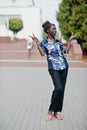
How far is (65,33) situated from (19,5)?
2384 cm

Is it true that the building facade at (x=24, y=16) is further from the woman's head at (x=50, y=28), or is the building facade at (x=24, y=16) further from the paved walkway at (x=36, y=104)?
the woman's head at (x=50, y=28)

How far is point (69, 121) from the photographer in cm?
777

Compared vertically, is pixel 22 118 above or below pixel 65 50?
below

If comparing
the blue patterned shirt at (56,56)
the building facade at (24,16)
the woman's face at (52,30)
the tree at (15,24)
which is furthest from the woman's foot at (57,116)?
the building facade at (24,16)

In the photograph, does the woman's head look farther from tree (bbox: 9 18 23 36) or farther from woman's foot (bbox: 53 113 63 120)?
tree (bbox: 9 18 23 36)

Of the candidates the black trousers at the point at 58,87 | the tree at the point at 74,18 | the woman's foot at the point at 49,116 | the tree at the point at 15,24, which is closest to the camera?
the black trousers at the point at 58,87

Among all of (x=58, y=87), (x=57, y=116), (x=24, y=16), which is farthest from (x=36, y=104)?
(x=24, y=16)

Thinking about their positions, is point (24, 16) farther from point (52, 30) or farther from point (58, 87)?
point (58, 87)

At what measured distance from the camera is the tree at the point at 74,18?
27.2 metres

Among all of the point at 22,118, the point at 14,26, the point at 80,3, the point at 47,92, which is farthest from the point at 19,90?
the point at 14,26

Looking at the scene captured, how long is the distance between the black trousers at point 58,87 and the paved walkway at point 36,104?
253mm

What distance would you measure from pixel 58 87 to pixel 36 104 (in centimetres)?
213

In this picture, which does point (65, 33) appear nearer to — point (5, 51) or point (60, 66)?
point (5, 51)

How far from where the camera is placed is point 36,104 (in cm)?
975
